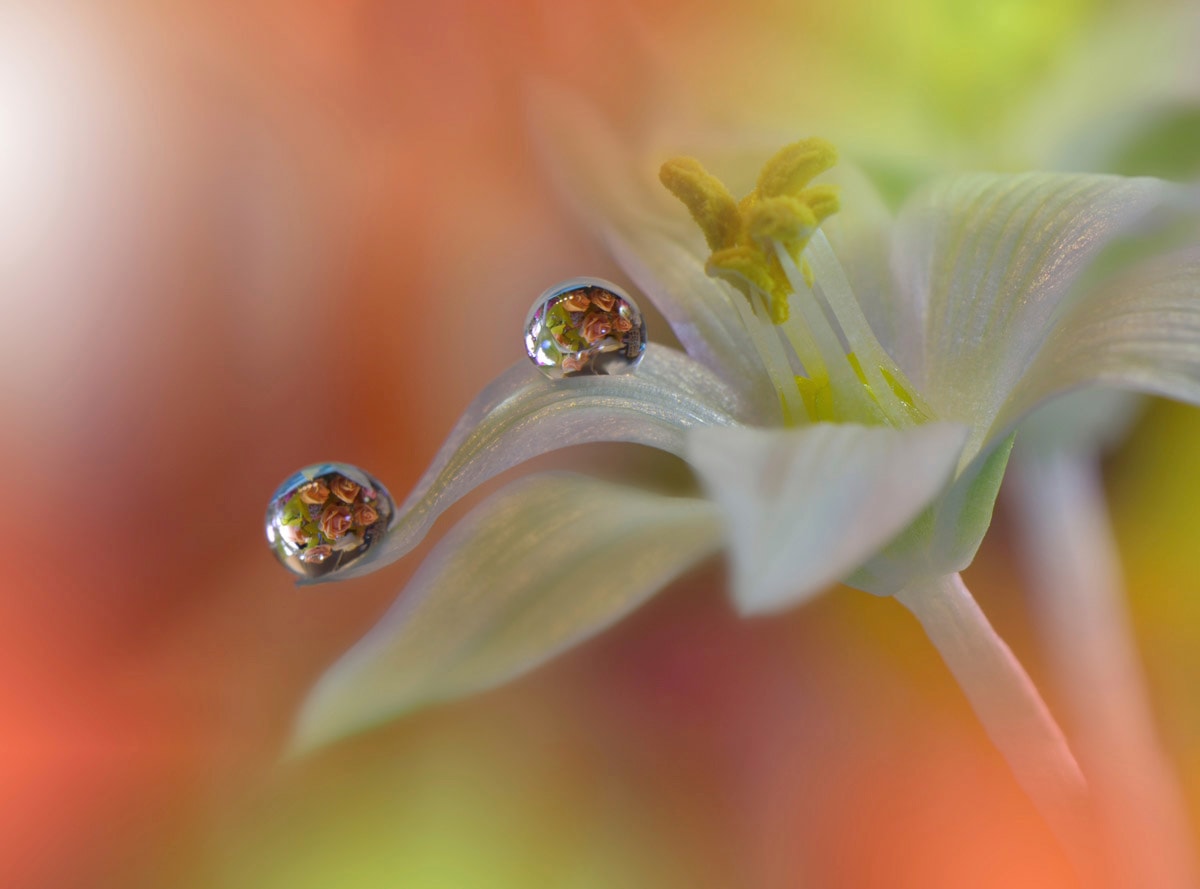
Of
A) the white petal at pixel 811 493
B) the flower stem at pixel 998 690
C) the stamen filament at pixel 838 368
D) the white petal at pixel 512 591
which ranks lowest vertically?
the flower stem at pixel 998 690

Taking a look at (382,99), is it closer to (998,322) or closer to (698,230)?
(698,230)

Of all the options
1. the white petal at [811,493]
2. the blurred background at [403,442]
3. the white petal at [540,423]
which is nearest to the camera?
the white petal at [811,493]

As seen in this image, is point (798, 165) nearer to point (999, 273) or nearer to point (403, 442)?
point (999, 273)

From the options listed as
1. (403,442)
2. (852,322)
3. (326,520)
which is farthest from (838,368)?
A: (403,442)

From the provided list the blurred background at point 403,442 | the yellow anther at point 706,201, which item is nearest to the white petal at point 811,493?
the yellow anther at point 706,201

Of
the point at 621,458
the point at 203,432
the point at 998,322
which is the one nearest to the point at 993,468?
the point at 998,322

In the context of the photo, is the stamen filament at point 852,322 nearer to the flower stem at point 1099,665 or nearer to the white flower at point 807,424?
the white flower at point 807,424

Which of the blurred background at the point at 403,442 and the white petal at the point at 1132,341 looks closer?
the white petal at the point at 1132,341

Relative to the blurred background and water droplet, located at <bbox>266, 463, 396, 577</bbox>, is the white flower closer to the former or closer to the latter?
water droplet, located at <bbox>266, 463, 396, 577</bbox>

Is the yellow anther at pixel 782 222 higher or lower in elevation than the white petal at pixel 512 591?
higher
